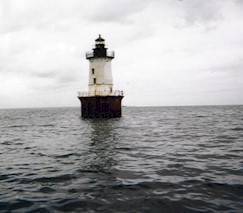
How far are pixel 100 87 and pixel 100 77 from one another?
1.47m

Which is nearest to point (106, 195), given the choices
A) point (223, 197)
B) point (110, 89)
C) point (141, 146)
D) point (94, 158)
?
point (223, 197)

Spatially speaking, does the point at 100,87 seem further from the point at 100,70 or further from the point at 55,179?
the point at 55,179

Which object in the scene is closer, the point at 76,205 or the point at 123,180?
the point at 76,205

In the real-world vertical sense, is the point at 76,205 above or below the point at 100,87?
below

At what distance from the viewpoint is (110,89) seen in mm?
36500

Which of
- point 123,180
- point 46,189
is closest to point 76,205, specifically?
point 46,189

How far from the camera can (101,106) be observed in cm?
3569

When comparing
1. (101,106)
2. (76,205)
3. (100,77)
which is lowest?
(76,205)

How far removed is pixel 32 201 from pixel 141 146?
28.0 feet

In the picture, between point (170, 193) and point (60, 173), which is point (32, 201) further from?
point (170, 193)

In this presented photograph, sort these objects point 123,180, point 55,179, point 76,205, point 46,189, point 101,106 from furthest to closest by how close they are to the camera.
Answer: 1. point 101,106
2. point 55,179
3. point 123,180
4. point 46,189
5. point 76,205

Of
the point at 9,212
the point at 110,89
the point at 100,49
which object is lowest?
the point at 9,212

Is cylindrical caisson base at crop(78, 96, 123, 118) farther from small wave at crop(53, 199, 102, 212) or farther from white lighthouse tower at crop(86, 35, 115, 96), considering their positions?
small wave at crop(53, 199, 102, 212)

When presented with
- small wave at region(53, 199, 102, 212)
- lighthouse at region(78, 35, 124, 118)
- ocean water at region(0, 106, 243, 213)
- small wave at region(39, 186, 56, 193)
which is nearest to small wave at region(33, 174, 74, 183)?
ocean water at region(0, 106, 243, 213)
